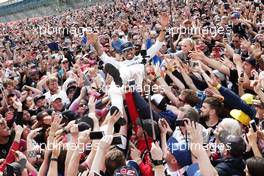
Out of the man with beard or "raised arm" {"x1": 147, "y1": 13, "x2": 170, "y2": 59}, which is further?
"raised arm" {"x1": 147, "y1": 13, "x2": 170, "y2": 59}

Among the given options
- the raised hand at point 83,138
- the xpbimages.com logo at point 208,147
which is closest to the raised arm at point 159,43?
the xpbimages.com logo at point 208,147

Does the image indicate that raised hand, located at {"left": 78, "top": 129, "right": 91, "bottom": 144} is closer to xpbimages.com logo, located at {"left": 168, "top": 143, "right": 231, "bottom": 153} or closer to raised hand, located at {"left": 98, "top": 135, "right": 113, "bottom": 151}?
raised hand, located at {"left": 98, "top": 135, "right": 113, "bottom": 151}

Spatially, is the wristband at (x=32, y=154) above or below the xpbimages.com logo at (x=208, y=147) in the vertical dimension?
below

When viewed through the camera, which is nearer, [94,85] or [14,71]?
[94,85]

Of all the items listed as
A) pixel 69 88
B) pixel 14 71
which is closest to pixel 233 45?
pixel 69 88

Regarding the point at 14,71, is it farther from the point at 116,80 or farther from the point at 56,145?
the point at 56,145

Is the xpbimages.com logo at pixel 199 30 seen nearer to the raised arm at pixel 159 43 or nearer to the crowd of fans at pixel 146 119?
the crowd of fans at pixel 146 119

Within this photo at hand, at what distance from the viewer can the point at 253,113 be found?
552 cm

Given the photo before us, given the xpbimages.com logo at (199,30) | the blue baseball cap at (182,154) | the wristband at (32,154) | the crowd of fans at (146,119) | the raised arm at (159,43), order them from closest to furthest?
the crowd of fans at (146,119) < the blue baseball cap at (182,154) < the wristband at (32,154) < the raised arm at (159,43) < the xpbimages.com logo at (199,30)

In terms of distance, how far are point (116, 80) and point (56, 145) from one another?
1997mm


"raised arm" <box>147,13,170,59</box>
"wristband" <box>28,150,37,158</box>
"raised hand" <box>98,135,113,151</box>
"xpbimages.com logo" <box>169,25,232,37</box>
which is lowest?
"wristband" <box>28,150,37,158</box>

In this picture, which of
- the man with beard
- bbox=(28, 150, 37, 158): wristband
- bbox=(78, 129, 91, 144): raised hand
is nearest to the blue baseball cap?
bbox=(78, 129, 91, 144): raised hand

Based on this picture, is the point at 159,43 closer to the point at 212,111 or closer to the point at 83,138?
the point at 212,111

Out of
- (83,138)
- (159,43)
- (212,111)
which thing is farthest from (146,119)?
(159,43)
